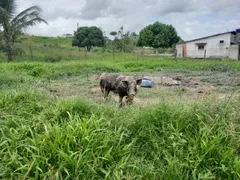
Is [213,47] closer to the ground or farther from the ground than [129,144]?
farther from the ground

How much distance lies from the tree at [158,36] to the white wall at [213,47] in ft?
15.5

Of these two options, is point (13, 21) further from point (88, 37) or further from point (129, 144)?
point (88, 37)

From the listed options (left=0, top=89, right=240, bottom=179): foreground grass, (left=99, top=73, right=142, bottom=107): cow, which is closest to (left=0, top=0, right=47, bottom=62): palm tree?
(left=99, top=73, right=142, bottom=107): cow

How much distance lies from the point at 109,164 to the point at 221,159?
122 cm

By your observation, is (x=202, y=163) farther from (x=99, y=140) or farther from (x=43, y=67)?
(x=43, y=67)

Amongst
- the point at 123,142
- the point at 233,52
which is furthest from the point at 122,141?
the point at 233,52

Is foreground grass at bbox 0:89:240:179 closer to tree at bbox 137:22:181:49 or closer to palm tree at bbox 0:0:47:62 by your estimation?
palm tree at bbox 0:0:47:62

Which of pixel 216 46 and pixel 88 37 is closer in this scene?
pixel 216 46

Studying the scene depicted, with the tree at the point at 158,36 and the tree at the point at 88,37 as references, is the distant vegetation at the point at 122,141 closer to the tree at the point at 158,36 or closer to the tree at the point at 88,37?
the tree at the point at 158,36

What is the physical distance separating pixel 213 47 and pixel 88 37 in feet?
61.5

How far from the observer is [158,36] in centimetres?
3091

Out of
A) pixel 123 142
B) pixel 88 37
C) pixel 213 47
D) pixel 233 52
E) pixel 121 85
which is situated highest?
pixel 88 37

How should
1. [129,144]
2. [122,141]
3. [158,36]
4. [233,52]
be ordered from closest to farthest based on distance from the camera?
[129,144]
[122,141]
[233,52]
[158,36]

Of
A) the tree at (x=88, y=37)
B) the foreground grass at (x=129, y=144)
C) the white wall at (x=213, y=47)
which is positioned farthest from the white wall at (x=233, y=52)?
the foreground grass at (x=129, y=144)
